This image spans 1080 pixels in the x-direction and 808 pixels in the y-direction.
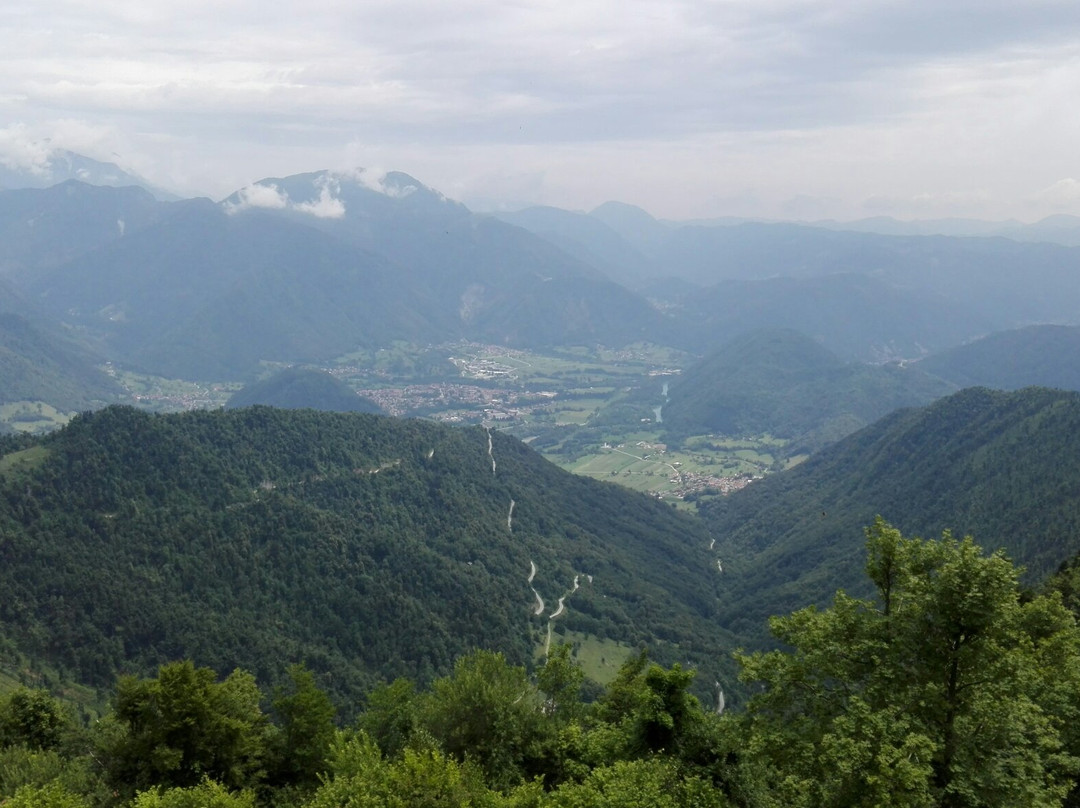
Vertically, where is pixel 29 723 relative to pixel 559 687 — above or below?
below

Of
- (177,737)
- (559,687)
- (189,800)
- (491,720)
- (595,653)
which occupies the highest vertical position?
(189,800)

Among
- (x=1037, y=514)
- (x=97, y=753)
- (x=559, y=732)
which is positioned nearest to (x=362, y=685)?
(x=97, y=753)

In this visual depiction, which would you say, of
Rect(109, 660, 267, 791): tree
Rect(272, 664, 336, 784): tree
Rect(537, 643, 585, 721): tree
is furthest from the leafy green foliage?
Rect(537, 643, 585, 721): tree

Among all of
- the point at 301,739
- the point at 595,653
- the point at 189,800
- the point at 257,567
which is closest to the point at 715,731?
the point at 189,800

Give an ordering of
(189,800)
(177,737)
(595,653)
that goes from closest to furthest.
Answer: (189,800) → (177,737) → (595,653)

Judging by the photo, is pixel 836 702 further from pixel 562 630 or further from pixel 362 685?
pixel 562 630

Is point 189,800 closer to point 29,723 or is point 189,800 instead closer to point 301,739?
point 301,739

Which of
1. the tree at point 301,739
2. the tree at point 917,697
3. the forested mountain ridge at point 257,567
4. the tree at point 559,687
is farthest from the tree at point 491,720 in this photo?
the forested mountain ridge at point 257,567
